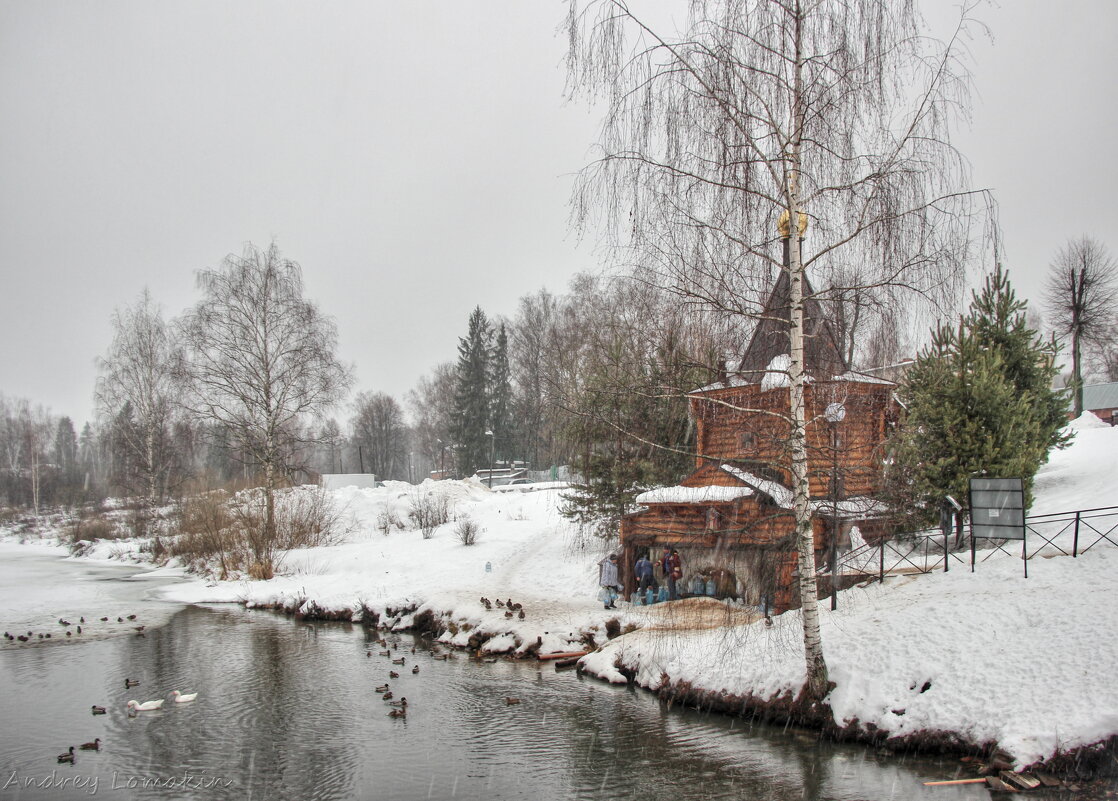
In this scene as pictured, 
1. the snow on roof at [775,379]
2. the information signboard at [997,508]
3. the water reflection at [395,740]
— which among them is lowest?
the water reflection at [395,740]

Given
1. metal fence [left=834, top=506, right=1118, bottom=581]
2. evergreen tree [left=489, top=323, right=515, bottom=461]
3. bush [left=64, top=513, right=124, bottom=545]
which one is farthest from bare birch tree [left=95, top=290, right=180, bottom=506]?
metal fence [left=834, top=506, right=1118, bottom=581]

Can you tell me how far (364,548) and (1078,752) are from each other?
2459 cm

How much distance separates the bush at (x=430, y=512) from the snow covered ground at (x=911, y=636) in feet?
22.5

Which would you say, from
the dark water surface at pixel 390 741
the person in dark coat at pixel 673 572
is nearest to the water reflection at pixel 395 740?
the dark water surface at pixel 390 741

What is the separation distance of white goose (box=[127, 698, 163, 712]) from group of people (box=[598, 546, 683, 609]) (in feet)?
33.8

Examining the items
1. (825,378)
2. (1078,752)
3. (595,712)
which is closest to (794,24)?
(825,378)

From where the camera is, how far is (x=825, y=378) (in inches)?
354

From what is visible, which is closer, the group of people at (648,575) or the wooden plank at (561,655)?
the wooden plank at (561,655)

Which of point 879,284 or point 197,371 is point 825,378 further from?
point 197,371

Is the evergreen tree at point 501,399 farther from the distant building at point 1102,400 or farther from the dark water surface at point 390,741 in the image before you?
the dark water surface at point 390,741

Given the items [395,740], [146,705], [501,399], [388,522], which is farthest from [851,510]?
[501,399]

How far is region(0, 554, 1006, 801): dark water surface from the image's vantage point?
9.20 m

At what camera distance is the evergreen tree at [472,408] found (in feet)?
182

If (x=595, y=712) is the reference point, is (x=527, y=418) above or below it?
above
